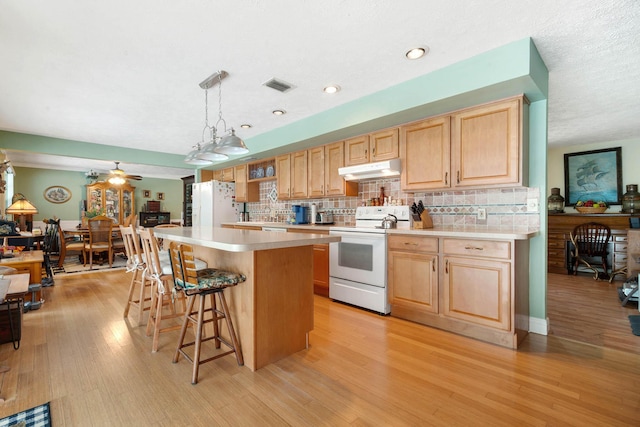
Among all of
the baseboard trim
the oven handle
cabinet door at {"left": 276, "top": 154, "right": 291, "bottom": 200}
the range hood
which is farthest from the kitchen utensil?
cabinet door at {"left": 276, "top": 154, "right": 291, "bottom": 200}

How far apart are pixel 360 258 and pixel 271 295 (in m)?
1.37

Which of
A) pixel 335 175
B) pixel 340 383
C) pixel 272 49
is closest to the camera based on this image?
pixel 340 383

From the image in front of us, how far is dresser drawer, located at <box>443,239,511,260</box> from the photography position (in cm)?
227

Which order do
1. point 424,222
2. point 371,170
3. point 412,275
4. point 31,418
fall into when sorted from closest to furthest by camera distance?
1. point 31,418
2. point 412,275
3. point 424,222
4. point 371,170

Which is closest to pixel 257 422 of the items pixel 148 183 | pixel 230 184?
pixel 230 184

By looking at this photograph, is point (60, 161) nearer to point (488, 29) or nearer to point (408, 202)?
point (408, 202)

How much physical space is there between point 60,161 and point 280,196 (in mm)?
5866

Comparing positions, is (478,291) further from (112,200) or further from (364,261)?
(112,200)

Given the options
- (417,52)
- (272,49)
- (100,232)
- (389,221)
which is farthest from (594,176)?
(100,232)

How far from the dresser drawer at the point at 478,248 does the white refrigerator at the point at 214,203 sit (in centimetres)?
441

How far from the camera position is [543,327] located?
101 inches

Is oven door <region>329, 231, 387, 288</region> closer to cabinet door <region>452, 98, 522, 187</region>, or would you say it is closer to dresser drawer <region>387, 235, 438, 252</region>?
dresser drawer <region>387, 235, 438, 252</region>

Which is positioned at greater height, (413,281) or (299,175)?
(299,175)

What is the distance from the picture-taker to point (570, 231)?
512cm
